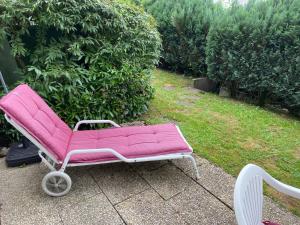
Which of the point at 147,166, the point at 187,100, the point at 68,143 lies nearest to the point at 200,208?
the point at 147,166

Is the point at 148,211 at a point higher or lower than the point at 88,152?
lower

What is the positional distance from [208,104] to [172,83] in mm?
1697

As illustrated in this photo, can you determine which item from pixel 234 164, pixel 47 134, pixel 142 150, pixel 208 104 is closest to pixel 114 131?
pixel 142 150

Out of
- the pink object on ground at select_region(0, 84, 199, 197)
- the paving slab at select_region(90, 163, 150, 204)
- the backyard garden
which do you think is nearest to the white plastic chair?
the backyard garden

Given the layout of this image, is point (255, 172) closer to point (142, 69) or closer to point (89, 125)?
point (89, 125)

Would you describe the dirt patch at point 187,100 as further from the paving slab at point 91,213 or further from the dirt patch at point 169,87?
the paving slab at point 91,213

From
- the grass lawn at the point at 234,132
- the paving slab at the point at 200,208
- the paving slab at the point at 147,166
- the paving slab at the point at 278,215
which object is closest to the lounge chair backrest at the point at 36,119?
the paving slab at the point at 147,166

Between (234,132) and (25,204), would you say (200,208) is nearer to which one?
(25,204)

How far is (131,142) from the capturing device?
110 inches

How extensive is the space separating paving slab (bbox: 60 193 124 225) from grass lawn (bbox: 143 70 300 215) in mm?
1321

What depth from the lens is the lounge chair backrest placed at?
7.51 ft

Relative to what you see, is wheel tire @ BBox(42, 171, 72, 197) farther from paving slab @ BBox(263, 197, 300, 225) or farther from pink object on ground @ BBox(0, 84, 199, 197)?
paving slab @ BBox(263, 197, 300, 225)

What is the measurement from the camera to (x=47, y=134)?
2490 mm

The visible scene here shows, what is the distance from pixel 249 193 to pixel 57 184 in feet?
5.82
